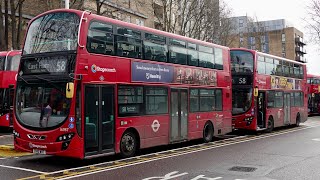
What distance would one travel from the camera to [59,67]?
1058 centimetres

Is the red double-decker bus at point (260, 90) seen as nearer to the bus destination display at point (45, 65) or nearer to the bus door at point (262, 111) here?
the bus door at point (262, 111)

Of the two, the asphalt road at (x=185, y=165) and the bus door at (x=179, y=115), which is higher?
the bus door at (x=179, y=115)

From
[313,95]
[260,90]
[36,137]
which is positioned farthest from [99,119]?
[313,95]

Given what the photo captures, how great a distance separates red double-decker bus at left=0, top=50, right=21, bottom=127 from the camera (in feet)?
66.1

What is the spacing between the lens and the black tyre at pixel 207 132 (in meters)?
16.5

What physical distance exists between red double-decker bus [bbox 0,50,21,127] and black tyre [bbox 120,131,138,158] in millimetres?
10319

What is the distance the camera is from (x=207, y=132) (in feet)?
55.4

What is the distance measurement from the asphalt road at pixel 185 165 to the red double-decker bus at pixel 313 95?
→ 29500 millimetres

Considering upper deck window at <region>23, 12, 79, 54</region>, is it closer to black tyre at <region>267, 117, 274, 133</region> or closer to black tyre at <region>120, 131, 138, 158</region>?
black tyre at <region>120, 131, 138, 158</region>

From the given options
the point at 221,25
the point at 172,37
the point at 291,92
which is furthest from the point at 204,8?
the point at 172,37

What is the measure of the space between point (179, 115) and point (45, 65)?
572cm

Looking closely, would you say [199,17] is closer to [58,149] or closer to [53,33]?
[53,33]

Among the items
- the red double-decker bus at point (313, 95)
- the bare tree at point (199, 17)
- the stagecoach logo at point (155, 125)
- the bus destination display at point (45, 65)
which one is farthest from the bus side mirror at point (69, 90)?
the red double-decker bus at point (313, 95)

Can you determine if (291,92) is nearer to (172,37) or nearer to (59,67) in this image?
(172,37)
